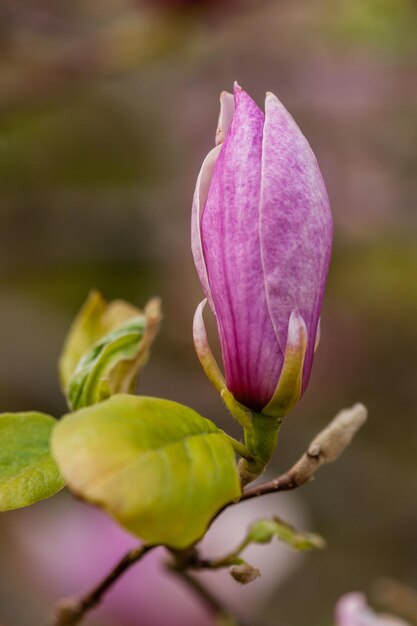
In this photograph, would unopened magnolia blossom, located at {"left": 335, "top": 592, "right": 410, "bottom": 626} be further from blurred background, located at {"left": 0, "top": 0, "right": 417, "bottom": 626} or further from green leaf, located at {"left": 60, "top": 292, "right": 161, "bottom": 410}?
blurred background, located at {"left": 0, "top": 0, "right": 417, "bottom": 626}

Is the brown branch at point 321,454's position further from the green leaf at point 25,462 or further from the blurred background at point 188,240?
the blurred background at point 188,240

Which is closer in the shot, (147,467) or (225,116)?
(147,467)

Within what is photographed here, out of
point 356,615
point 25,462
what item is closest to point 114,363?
→ point 25,462

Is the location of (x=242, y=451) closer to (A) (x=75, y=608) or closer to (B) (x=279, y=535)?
(B) (x=279, y=535)

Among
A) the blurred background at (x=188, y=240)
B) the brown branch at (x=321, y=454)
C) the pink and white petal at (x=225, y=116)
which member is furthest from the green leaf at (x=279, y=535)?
the blurred background at (x=188, y=240)

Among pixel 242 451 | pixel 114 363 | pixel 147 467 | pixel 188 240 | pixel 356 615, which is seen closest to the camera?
pixel 147 467

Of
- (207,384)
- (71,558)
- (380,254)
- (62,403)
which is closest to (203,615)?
(71,558)
